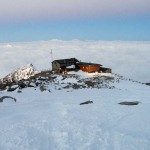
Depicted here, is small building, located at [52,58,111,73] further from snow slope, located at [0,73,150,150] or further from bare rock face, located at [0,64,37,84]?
snow slope, located at [0,73,150,150]

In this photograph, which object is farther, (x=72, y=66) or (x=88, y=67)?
(x=72, y=66)

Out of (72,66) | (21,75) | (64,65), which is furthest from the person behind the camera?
(21,75)

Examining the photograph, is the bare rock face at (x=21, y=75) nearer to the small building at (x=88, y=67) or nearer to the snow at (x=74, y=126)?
the small building at (x=88, y=67)

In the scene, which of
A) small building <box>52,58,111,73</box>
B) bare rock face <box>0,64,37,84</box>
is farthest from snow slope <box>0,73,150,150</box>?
bare rock face <box>0,64,37,84</box>

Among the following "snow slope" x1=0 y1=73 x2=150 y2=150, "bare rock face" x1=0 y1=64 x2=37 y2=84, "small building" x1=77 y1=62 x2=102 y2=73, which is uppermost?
"snow slope" x1=0 y1=73 x2=150 y2=150

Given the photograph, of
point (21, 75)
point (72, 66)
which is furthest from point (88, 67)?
point (21, 75)

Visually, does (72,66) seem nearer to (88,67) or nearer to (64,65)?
(64,65)

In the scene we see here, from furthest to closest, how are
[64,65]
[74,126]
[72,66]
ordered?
[72,66] → [64,65] → [74,126]

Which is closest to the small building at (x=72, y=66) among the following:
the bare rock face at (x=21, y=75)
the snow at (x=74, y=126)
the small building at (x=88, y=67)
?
the small building at (x=88, y=67)

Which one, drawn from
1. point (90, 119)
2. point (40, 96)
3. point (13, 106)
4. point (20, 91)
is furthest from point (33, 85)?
point (90, 119)
